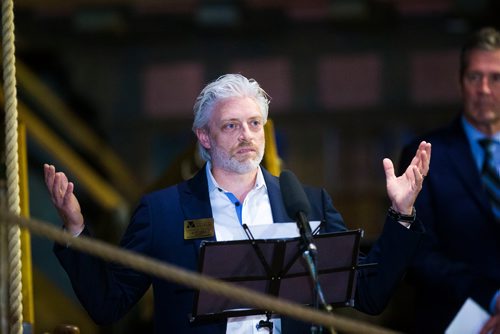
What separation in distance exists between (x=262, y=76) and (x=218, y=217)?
6.15 meters

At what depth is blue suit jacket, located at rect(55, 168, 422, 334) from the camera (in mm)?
2930

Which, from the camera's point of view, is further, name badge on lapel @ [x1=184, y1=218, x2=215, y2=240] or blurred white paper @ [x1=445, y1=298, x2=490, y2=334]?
blurred white paper @ [x1=445, y1=298, x2=490, y2=334]

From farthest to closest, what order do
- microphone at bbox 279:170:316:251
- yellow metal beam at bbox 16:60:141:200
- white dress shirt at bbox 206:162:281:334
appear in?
yellow metal beam at bbox 16:60:141:200
white dress shirt at bbox 206:162:281:334
microphone at bbox 279:170:316:251

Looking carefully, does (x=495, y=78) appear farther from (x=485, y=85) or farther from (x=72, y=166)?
(x=72, y=166)

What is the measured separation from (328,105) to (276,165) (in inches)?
192

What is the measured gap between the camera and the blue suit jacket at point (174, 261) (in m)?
2.93

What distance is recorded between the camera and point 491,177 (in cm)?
382

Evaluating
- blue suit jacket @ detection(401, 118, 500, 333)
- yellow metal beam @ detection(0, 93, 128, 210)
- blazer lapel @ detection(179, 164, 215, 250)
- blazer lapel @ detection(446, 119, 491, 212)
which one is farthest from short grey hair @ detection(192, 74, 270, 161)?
yellow metal beam @ detection(0, 93, 128, 210)

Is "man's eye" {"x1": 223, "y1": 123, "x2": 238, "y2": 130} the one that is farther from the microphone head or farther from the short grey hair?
the microphone head


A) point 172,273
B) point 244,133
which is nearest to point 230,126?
point 244,133

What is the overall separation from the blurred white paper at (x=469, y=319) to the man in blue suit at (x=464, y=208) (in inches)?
5.3

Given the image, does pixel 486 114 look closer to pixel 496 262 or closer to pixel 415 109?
pixel 496 262

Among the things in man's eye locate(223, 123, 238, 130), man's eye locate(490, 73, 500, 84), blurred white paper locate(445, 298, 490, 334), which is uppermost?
man's eye locate(490, 73, 500, 84)

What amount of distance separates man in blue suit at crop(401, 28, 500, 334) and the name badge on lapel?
3.33 feet
